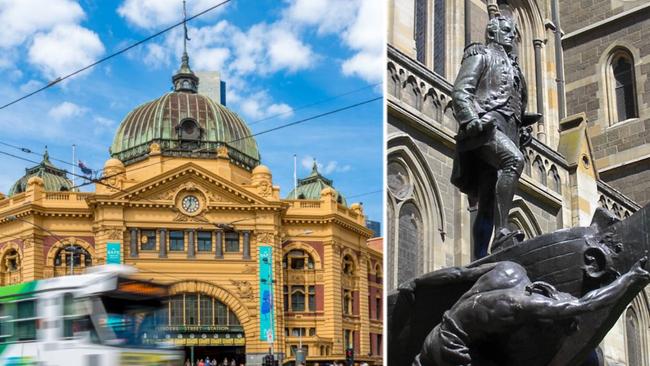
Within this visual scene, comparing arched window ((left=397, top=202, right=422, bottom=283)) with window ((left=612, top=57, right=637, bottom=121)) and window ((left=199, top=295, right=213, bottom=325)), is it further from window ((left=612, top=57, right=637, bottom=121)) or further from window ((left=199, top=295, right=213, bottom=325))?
window ((left=199, top=295, right=213, bottom=325))

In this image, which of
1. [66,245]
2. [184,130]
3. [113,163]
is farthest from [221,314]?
[184,130]

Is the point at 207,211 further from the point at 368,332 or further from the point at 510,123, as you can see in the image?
the point at 510,123

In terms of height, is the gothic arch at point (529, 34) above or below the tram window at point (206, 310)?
above

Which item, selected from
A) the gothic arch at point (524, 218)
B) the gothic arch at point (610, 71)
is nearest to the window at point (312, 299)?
the gothic arch at point (610, 71)

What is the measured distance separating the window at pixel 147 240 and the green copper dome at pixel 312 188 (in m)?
8.26

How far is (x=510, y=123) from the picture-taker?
24.6 ft

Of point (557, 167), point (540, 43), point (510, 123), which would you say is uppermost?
point (540, 43)

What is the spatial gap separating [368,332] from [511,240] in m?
44.9

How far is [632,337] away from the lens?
2289cm

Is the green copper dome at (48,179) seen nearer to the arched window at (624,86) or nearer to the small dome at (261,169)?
the small dome at (261,169)

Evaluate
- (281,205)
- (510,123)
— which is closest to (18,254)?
(281,205)

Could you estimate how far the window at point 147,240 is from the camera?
5169cm

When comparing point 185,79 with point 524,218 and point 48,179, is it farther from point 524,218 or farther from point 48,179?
point 524,218

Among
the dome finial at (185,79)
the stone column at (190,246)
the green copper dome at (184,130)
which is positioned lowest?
the stone column at (190,246)
